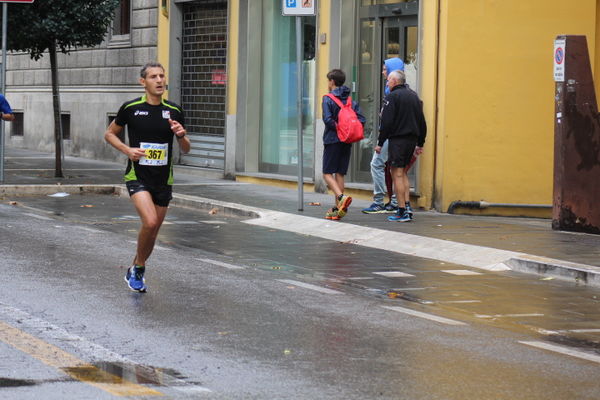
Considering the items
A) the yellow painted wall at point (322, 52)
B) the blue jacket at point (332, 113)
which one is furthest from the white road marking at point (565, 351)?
the yellow painted wall at point (322, 52)

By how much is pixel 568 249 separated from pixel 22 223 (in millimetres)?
6223

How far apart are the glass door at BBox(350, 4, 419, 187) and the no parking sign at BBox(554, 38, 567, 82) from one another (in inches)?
154

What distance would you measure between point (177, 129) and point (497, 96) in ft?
27.5

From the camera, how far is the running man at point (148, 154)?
32.5 ft

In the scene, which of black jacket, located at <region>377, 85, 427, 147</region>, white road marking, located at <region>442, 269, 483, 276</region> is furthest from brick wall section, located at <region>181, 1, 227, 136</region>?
white road marking, located at <region>442, 269, 483, 276</region>

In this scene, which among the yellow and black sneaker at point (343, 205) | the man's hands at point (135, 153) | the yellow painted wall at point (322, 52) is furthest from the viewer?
the yellow painted wall at point (322, 52)

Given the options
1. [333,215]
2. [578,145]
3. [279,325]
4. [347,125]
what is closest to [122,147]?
[279,325]

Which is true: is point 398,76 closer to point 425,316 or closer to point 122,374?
point 425,316

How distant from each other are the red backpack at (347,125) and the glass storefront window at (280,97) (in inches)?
195

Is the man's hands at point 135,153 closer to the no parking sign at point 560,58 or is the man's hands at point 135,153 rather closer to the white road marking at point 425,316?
the white road marking at point 425,316

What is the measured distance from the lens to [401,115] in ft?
52.3

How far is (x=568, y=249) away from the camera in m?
13.1

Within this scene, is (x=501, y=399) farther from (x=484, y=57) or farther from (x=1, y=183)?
(x=1, y=183)

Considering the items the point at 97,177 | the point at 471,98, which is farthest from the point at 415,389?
the point at 97,177
